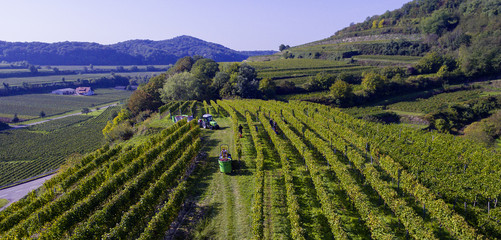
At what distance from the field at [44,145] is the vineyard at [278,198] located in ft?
118

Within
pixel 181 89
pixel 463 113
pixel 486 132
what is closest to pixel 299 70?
pixel 181 89

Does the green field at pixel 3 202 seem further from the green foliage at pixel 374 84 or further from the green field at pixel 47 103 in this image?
the green field at pixel 47 103

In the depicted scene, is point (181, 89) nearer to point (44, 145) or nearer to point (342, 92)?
point (342, 92)

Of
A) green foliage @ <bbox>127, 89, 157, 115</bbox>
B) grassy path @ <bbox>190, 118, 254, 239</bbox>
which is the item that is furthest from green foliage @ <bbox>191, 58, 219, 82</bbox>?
grassy path @ <bbox>190, 118, 254, 239</bbox>

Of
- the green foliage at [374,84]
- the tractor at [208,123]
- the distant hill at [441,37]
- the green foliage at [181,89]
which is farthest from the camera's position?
the distant hill at [441,37]

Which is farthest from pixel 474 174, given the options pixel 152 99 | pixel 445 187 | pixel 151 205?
pixel 152 99

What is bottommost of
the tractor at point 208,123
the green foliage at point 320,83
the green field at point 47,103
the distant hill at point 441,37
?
the green field at point 47,103

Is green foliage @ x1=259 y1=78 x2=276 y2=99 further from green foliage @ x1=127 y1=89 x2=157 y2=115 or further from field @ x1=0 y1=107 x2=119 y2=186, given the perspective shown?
field @ x1=0 y1=107 x2=119 y2=186

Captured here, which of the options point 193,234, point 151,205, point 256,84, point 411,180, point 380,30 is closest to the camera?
point 193,234

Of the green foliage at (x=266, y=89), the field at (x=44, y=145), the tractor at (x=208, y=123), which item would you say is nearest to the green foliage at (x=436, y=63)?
the green foliage at (x=266, y=89)

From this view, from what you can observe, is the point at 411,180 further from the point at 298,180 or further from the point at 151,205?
the point at 151,205

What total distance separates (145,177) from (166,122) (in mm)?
25290

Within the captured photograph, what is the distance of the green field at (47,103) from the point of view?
126175 millimetres

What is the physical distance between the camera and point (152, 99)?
70.0 metres
